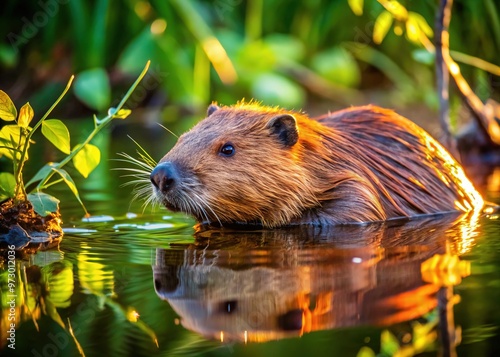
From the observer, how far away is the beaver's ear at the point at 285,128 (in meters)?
5.10

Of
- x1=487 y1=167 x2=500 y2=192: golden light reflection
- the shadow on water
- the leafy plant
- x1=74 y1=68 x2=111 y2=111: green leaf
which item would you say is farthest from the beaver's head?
x1=74 y1=68 x2=111 y2=111: green leaf

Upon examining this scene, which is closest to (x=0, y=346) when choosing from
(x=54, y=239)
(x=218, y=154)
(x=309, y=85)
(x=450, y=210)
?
(x=54, y=239)

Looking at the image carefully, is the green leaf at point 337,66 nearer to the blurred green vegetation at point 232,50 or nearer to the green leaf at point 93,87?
the blurred green vegetation at point 232,50

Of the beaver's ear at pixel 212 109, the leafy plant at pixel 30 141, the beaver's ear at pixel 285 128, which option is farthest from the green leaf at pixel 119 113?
the beaver's ear at pixel 212 109

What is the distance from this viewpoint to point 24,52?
36.9 feet

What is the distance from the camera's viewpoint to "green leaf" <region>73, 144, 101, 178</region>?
467 cm

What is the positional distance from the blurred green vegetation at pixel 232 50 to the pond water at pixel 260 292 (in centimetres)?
Answer: 262

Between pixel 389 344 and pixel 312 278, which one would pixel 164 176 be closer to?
pixel 312 278

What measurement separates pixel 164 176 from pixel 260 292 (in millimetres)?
1488

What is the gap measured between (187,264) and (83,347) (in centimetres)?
124

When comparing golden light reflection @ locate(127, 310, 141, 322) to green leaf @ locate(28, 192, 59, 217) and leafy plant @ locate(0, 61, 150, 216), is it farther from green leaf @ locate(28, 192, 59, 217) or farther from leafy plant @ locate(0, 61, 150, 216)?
green leaf @ locate(28, 192, 59, 217)

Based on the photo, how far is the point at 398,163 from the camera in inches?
216

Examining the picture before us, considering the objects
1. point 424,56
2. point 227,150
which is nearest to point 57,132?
point 227,150

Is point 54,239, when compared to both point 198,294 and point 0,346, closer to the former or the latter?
point 198,294
